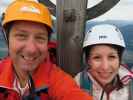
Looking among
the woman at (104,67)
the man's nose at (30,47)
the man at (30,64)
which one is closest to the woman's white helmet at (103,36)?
the woman at (104,67)

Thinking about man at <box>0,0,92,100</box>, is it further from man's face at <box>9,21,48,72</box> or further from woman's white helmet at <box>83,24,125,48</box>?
woman's white helmet at <box>83,24,125,48</box>

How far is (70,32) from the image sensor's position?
2.34 meters

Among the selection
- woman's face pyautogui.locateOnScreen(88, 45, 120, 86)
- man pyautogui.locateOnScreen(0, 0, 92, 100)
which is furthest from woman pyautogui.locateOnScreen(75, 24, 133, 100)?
man pyautogui.locateOnScreen(0, 0, 92, 100)

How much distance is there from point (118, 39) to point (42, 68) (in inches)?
17.0

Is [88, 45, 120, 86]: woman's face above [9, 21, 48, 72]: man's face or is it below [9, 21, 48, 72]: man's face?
below

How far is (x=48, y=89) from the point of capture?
2.08m

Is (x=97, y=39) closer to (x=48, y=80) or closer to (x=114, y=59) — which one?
(x=114, y=59)

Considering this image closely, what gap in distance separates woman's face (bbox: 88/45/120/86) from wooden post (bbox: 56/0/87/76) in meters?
0.11

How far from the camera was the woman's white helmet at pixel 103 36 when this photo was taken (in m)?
2.27

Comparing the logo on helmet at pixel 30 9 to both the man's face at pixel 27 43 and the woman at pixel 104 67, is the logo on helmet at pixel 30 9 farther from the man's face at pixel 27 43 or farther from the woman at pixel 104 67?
the woman at pixel 104 67

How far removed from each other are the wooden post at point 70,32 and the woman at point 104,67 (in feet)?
0.18

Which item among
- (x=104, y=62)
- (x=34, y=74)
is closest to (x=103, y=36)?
(x=104, y=62)

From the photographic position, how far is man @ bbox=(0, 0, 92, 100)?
6.67 ft

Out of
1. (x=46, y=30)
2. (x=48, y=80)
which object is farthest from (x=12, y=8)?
(x=48, y=80)
